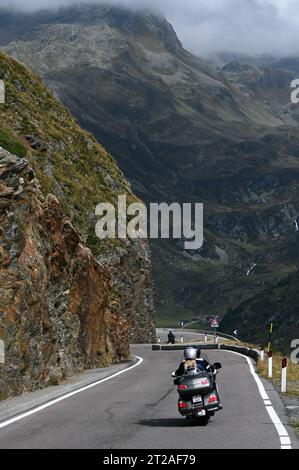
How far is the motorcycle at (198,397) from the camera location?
12562mm

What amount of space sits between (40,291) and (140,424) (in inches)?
331

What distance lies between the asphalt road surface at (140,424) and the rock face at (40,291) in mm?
1790

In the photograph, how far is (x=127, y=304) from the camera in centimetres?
5934

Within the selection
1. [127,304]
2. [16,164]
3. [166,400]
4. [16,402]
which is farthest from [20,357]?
[127,304]

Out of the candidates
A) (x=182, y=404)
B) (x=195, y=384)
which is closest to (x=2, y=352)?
(x=182, y=404)

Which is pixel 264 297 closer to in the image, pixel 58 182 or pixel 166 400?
pixel 58 182

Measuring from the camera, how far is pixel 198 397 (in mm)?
12625

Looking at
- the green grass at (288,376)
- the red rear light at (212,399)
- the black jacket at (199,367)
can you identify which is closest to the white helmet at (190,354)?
the black jacket at (199,367)

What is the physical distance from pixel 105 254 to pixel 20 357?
29453 mm

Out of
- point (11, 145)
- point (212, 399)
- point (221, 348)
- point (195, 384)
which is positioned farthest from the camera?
point (221, 348)

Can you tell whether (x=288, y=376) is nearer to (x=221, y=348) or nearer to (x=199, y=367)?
(x=199, y=367)

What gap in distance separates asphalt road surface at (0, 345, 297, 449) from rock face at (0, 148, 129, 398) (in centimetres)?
179

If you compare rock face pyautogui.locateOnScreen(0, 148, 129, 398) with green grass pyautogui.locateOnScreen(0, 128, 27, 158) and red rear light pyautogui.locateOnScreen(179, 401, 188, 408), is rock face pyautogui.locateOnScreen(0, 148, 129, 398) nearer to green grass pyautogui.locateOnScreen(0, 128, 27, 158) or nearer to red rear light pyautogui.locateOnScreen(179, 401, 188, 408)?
red rear light pyautogui.locateOnScreen(179, 401, 188, 408)
